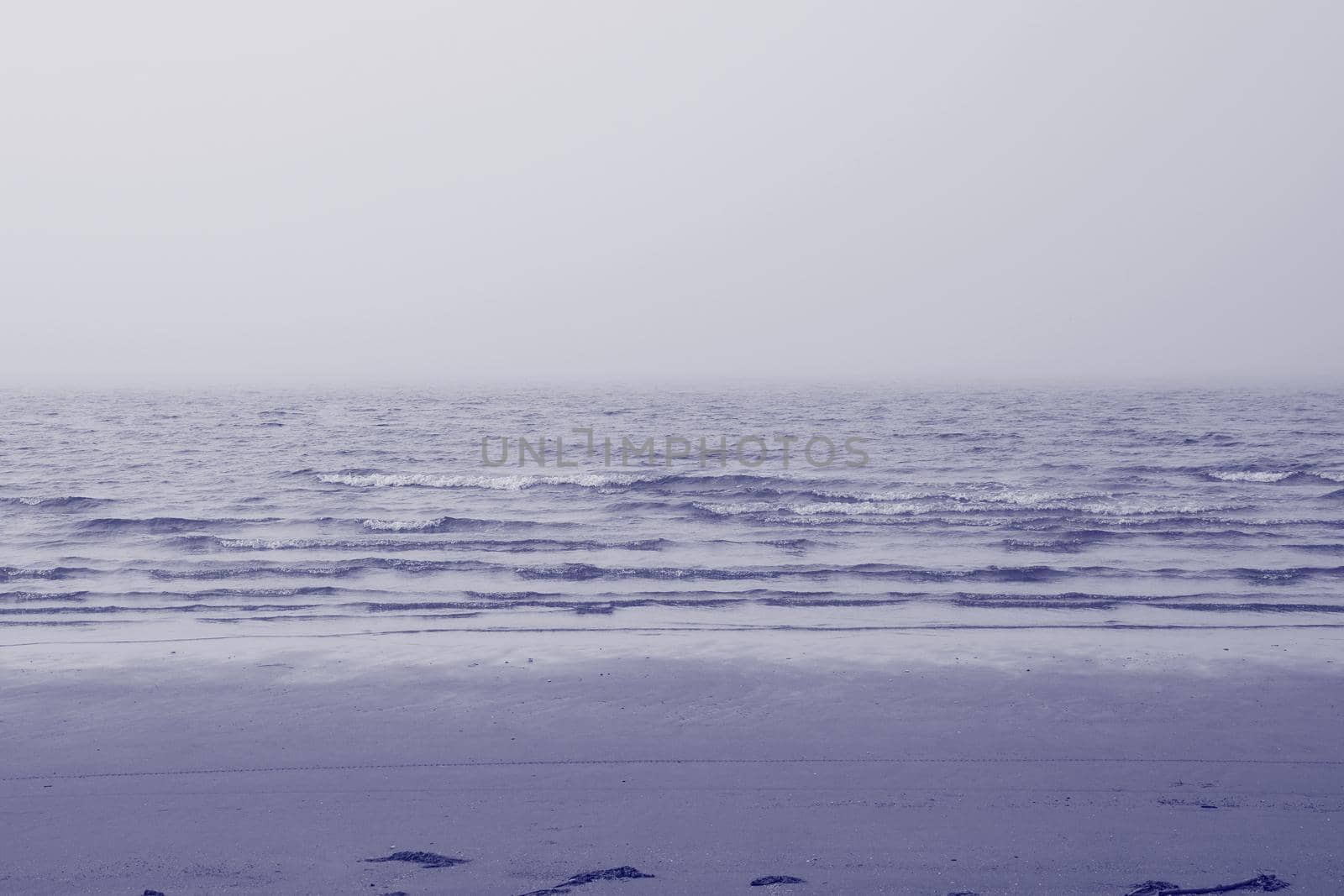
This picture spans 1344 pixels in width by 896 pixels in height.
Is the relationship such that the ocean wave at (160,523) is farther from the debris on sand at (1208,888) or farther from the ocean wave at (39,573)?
the debris on sand at (1208,888)

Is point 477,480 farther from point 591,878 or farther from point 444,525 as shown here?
point 591,878

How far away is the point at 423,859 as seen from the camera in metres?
5.74

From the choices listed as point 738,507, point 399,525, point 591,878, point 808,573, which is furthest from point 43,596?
point 738,507

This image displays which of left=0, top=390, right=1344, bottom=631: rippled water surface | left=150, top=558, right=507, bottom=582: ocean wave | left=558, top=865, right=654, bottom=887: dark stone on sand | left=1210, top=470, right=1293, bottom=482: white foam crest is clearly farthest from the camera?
left=1210, top=470, right=1293, bottom=482: white foam crest

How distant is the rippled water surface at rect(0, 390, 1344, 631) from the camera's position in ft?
41.6

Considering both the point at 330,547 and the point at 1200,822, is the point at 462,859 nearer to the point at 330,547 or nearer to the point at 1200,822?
the point at 1200,822

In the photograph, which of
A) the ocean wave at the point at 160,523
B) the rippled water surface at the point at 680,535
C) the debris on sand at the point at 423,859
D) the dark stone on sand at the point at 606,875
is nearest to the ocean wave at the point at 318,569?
the rippled water surface at the point at 680,535

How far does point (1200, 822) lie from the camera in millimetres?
6145

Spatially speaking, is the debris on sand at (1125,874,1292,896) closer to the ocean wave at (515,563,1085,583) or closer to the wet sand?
the wet sand

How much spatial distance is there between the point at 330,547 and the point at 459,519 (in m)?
3.31

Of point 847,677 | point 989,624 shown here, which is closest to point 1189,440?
point 989,624

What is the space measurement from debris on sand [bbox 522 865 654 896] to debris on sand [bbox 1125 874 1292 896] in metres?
2.99

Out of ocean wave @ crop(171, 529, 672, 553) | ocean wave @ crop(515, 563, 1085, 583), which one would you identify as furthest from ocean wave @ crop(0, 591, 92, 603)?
ocean wave @ crop(515, 563, 1085, 583)

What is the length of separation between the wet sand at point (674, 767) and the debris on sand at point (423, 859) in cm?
7
